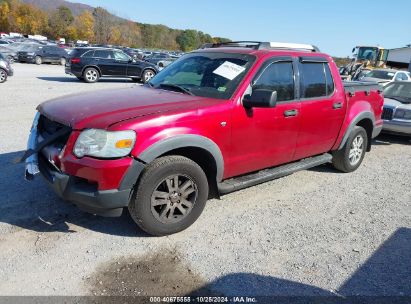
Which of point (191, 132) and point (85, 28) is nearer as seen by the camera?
point (191, 132)

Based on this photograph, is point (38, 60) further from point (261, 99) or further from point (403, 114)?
point (261, 99)

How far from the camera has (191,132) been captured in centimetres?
364

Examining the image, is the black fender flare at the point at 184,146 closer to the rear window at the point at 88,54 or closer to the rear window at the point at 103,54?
the rear window at the point at 88,54

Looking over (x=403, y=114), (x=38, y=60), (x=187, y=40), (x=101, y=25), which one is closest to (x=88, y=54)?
(x=38, y=60)

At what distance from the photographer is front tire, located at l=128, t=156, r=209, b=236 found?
3451 millimetres

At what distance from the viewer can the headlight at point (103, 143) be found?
3236 millimetres

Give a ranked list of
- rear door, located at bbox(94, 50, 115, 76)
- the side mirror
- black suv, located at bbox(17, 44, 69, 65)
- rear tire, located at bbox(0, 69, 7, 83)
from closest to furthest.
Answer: the side mirror
rear tire, located at bbox(0, 69, 7, 83)
rear door, located at bbox(94, 50, 115, 76)
black suv, located at bbox(17, 44, 69, 65)

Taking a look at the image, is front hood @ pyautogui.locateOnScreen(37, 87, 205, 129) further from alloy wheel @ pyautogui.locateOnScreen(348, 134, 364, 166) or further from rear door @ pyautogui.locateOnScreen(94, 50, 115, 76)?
rear door @ pyautogui.locateOnScreen(94, 50, 115, 76)

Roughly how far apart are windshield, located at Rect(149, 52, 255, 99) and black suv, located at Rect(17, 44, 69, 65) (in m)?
27.5

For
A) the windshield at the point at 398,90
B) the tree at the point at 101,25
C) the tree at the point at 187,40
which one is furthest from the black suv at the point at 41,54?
the tree at the point at 187,40

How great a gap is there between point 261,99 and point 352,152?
288cm

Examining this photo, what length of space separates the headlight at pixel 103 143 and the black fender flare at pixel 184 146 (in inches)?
6.9

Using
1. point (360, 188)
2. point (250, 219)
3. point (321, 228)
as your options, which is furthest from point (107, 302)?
point (360, 188)

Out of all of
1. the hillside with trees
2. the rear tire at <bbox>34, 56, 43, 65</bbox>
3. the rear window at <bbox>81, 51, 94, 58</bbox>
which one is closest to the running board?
the rear window at <bbox>81, 51, 94, 58</bbox>
